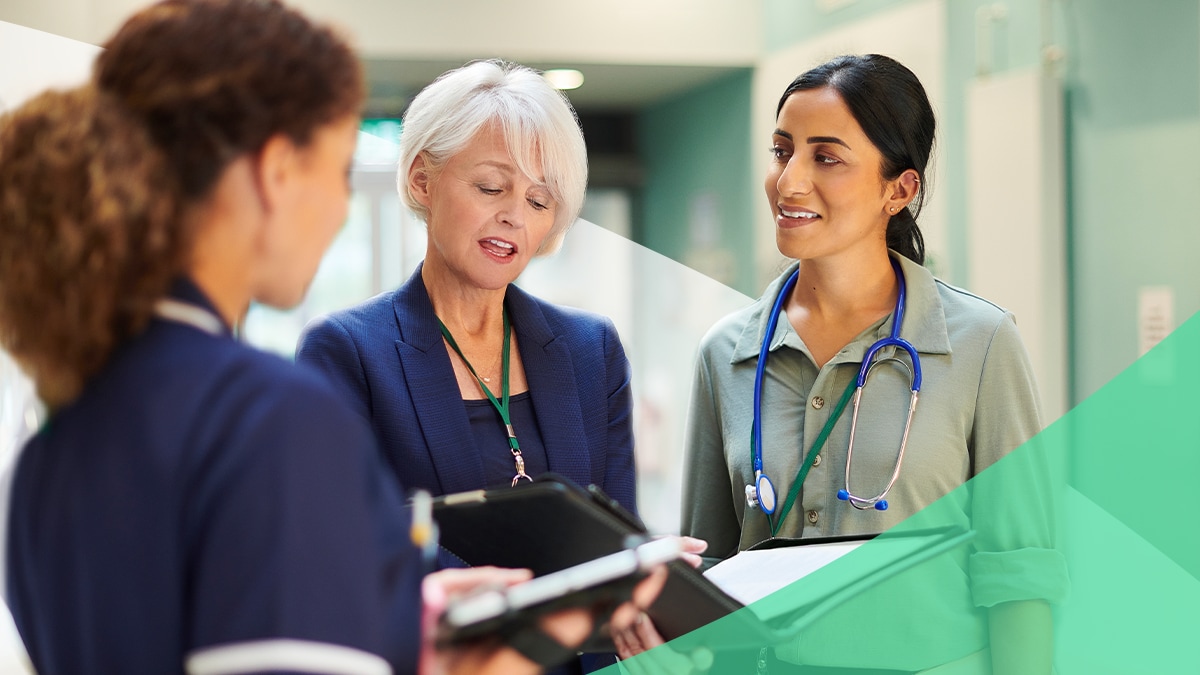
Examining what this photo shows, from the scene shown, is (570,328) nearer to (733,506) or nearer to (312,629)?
(733,506)

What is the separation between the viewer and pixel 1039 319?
376 centimetres

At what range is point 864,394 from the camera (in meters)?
1.65

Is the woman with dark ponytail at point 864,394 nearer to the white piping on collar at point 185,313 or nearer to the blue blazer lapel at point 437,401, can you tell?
the blue blazer lapel at point 437,401

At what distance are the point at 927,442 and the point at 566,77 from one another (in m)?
4.94

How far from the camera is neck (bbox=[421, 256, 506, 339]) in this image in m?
1.68

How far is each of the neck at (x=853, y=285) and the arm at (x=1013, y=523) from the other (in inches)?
8.2

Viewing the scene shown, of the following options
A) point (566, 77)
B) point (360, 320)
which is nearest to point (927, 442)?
point (360, 320)

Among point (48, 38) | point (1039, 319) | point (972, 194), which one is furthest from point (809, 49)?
point (48, 38)

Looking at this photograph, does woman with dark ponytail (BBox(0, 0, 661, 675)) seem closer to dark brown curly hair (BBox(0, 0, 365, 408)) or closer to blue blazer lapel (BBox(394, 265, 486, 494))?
dark brown curly hair (BBox(0, 0, 365, 408))

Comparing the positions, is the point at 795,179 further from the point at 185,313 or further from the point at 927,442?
the point at 185,313

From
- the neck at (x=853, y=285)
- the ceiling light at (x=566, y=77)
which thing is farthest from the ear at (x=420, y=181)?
the ceiling light at (x=566, y=77)

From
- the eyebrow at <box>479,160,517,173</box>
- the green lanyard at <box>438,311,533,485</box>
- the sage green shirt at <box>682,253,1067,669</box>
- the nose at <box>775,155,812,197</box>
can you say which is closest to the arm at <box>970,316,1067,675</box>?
the sage green shirt at <box>682,253,1067,669</box>

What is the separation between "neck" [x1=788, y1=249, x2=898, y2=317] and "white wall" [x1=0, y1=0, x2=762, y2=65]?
353cm

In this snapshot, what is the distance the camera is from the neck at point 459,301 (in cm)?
168
